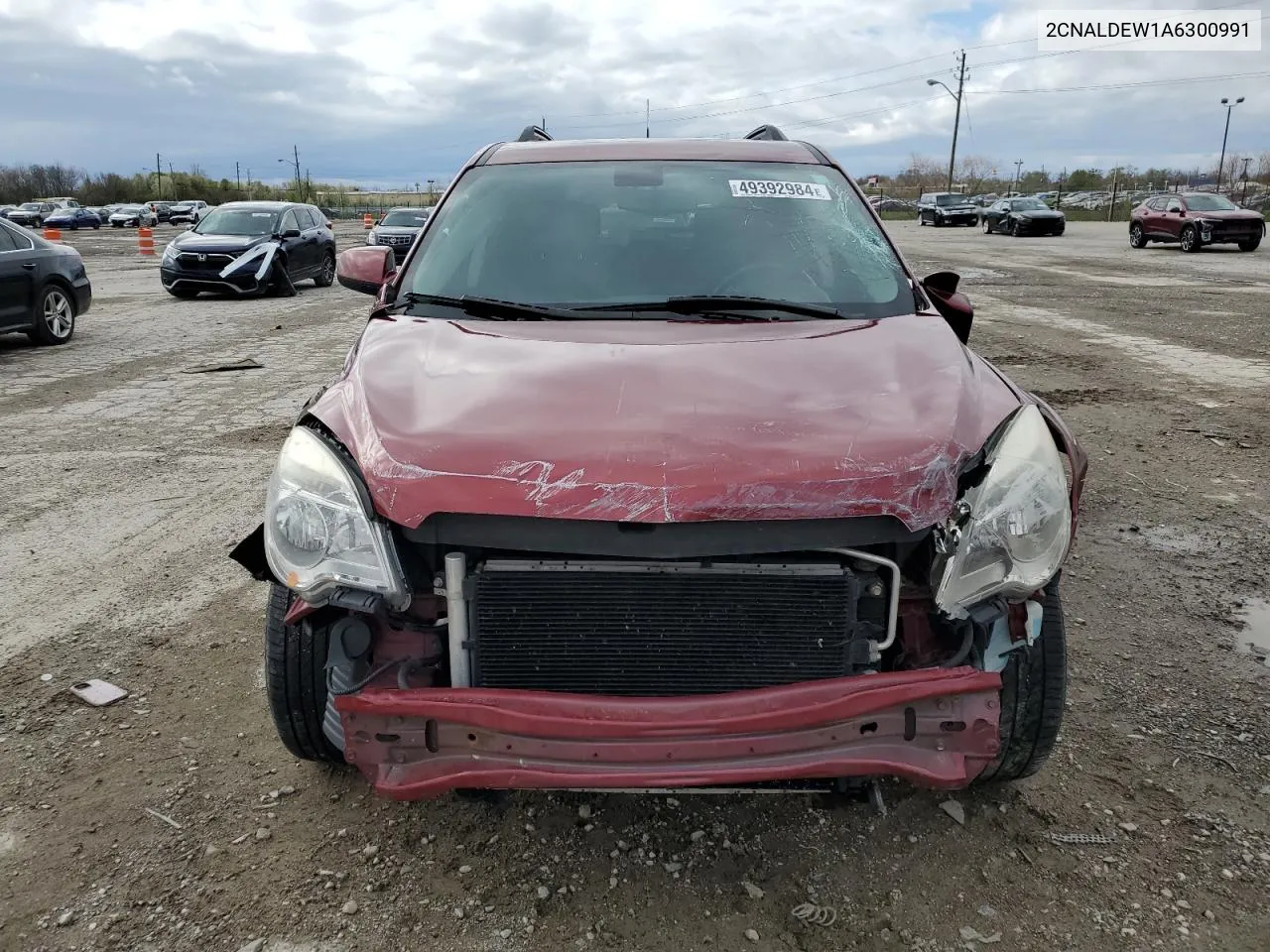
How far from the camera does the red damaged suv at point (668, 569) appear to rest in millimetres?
1985

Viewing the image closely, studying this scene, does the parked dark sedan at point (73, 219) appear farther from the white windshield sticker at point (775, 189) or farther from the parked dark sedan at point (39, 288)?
the white windshield sticker at point (775, 189)

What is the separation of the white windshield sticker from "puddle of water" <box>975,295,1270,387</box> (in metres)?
6.18

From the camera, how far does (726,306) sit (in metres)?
3.03

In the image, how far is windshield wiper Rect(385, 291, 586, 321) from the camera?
2992 millimetres

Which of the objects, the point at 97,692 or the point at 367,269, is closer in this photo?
the point at 97,692

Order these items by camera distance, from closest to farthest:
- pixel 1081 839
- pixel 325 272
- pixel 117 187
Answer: pixel 1081 839 < pixel 325 272 < pixel 117 187

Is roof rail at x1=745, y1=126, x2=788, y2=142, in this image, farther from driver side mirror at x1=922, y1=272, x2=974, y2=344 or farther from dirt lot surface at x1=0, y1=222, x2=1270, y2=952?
dirt lot surface at x1=0, y1=222, x2=1270, y2=952

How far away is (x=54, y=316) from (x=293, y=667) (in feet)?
33.0

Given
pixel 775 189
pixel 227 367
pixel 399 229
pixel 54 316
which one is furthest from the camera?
pixel 399 229

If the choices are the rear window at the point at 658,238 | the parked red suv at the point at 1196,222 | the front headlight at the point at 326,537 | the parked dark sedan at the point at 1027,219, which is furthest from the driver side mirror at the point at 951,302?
the parked dark sedan at the point at 1027,219

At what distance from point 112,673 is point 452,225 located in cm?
201

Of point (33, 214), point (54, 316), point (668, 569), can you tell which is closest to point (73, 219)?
point (33, 214)

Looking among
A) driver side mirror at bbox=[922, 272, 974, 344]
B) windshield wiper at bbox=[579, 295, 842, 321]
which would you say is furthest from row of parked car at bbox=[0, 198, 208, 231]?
windshield wiper at bbox=[579, 295, 842, 321]

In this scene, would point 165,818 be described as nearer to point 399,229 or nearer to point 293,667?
point 293,667
